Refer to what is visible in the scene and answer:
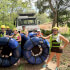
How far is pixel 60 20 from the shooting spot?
18047 millimetres

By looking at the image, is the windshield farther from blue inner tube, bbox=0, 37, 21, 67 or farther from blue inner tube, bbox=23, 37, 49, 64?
blue inner tube, bbox=0, 37, 21, 67

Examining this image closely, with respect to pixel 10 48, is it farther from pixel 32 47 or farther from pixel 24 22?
pixel 24 22

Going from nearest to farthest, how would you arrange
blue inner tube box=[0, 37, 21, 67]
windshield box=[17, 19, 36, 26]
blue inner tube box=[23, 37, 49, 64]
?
blue inner tube box=[0, 37, 21, 67], blue inner tube box=[23, 37, 49, 64], windshield box=[17, 19, 36, 26]

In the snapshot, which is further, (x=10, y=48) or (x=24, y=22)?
(x=24, y=22)

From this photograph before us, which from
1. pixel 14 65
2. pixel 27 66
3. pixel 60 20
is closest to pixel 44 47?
pixel 27 66

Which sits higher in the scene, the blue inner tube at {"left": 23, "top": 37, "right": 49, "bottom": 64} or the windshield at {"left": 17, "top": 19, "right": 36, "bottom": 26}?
the windshield at {"left": 17, "top": 19, "right": 36, "bottom": 26}

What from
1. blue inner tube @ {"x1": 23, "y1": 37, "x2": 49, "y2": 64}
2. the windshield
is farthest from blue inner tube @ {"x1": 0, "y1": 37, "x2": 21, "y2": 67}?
the windshield

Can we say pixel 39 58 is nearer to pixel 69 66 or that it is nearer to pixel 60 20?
pixel 69 66

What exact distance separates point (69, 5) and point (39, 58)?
14.8 meters

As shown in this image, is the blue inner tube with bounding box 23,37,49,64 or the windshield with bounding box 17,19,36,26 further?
the windshield with bounding box 17,19,36,26

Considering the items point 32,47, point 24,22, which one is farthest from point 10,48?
point 24,22

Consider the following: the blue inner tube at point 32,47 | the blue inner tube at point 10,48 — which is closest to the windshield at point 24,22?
the blue inner tube at point 32,47

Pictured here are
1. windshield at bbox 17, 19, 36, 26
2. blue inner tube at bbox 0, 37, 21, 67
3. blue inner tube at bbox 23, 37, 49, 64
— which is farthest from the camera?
windshield at bbox 17, 19, 36, 26

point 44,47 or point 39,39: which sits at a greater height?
point 39,39
